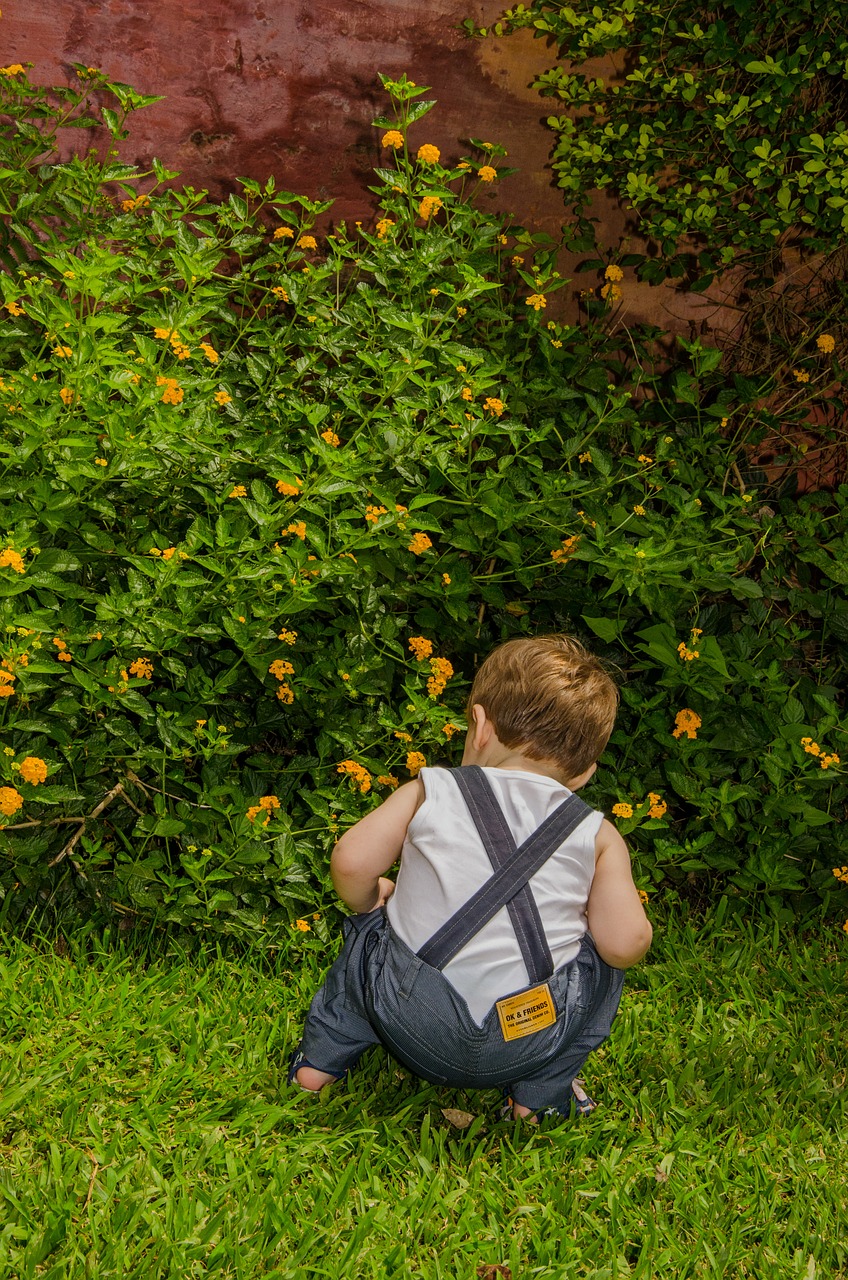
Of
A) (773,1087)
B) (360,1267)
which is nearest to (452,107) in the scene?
(773,1087)

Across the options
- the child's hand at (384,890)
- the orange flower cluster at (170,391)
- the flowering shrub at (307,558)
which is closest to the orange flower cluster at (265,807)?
the flowering shrub at (307,558)

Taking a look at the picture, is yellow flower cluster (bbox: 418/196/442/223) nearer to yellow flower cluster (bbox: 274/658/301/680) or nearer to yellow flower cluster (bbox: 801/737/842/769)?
yellow flower cluster (bbox: 274/658/301/680)

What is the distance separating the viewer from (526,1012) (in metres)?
1.78

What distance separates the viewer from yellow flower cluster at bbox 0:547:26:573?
6.61 feet

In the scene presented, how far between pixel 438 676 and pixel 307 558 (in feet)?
1.48

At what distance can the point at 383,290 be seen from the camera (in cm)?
296

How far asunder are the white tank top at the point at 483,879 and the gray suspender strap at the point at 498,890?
1 centimetres

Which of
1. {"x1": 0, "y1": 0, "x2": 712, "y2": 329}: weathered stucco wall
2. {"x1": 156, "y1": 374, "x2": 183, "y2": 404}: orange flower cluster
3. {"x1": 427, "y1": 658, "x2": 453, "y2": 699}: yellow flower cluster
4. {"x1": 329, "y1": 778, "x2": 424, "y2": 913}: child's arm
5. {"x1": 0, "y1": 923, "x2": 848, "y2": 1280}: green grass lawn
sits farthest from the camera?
{"x1": 0, "y1": 0, "x2": 712, "y2": 329}: weathered stucco wall

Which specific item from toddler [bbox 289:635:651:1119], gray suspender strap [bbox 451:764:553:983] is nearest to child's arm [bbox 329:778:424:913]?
toddler [bbox 289:635:651:1119]

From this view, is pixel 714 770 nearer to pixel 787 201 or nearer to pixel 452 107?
pixel 787 201

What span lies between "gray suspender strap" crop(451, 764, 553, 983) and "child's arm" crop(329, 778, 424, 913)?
107mm

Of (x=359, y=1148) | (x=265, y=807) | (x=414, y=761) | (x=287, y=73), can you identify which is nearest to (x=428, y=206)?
(x=287, y=73)

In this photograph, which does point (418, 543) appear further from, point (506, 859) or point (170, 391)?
point (506, 859)

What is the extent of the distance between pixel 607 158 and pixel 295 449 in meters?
1.44
